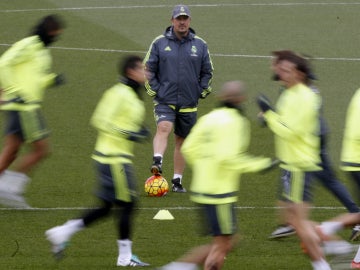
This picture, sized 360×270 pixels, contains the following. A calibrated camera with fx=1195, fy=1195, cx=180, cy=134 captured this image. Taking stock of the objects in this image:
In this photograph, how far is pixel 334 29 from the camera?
89.0 feet

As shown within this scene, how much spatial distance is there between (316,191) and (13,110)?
4.51m

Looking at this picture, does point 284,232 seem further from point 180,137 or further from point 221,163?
point 180,137

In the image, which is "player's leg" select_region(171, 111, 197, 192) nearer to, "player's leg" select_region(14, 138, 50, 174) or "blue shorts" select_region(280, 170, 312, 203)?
"player's leg" select_region(14, 138, 50, 174)

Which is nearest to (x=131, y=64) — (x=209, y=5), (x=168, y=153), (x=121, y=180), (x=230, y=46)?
(x=121, y=180)

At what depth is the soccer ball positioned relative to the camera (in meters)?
16.0

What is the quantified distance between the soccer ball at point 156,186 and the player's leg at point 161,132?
13 cm

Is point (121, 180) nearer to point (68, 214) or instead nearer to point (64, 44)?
point (68, 214)

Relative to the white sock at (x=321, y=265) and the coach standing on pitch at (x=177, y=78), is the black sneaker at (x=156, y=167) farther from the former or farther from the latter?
the white sock at (x=321, y=265)

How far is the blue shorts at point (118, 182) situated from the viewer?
12383 mm

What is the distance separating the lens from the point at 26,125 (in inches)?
579

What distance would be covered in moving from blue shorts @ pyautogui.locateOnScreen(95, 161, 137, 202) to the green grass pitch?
2.57 feet

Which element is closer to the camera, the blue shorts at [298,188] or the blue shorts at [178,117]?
the blue shorts at [298,188]

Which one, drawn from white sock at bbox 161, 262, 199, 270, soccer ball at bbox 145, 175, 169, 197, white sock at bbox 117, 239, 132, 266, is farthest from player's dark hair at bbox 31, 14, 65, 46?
white sock at bbox 161, 262, 199, 270

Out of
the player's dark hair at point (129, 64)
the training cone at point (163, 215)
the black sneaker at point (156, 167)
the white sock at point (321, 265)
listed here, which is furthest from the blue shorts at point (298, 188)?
the black sneaker at point (156, 167)
